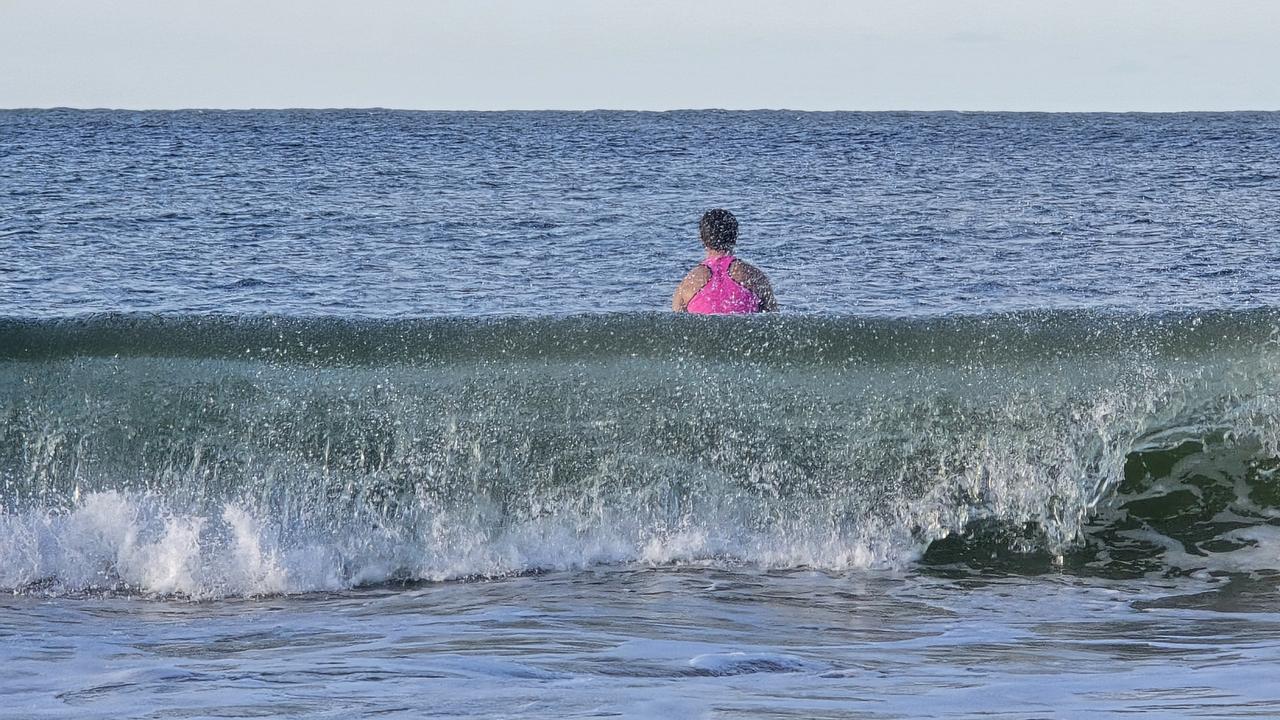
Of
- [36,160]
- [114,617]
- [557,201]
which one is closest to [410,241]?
[557,201]

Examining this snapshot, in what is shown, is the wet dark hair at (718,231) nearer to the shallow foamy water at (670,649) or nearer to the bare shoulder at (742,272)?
the bare shoulder at (742,272)

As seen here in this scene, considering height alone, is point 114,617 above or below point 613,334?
below

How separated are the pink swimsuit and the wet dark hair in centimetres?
15

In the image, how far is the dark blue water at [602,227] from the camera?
21297 mm

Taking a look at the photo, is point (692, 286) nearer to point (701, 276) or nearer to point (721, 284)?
point (701, 276)

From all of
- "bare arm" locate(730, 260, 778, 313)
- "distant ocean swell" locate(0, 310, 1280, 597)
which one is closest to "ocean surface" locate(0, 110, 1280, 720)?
"distant ocean swell" locate(0, 310, 1280, 597)

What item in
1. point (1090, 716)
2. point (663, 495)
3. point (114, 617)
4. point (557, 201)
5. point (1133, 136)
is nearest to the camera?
point (1090, 716)

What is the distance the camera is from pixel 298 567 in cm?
712

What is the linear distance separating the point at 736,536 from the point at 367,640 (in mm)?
2345

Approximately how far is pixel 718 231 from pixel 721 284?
35cm

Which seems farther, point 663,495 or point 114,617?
point 663,495

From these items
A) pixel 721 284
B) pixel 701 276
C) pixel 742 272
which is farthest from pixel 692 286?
pixel 742 272

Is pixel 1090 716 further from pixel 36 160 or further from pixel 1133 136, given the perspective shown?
pixel 1133 136

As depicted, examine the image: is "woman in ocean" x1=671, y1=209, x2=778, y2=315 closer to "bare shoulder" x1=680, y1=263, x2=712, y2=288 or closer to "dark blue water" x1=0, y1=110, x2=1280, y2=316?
"bare shoulder" x1=680, y1=263, x2=712, y2=288
